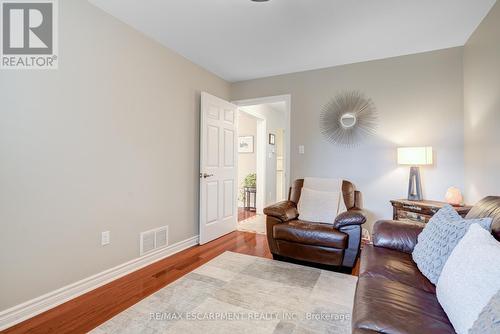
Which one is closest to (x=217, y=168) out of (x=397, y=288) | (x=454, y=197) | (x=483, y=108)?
(x=397, y=288)

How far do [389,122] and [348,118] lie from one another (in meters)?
0.49

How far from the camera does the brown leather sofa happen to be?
3.12ft

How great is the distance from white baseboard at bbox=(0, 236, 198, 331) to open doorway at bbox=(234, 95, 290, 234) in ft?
7.32

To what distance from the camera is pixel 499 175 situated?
1.91 meters

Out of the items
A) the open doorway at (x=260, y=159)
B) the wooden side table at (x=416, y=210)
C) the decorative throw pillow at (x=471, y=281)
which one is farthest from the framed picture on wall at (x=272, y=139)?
the decorative throw pillow at (x=471, y=281)

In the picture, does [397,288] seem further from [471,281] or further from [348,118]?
[348,118]

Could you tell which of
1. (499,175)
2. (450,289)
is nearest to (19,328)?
(450,289)

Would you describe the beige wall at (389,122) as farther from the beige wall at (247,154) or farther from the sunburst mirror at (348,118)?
the beige wall at (247,154)

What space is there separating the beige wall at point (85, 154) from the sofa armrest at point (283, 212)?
46.1 inches

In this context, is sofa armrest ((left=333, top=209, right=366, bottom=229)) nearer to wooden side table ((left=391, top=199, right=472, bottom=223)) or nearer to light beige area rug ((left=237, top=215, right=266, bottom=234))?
wooden side table ((left=391, top=199, right=472, bottom=223))

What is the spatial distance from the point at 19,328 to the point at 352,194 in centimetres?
312

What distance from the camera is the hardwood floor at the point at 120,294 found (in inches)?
62.0

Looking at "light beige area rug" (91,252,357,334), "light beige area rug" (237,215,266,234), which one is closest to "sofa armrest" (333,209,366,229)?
"light beige area rug" (91,252,357,334)

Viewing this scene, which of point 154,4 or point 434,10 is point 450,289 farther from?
point 154,4
